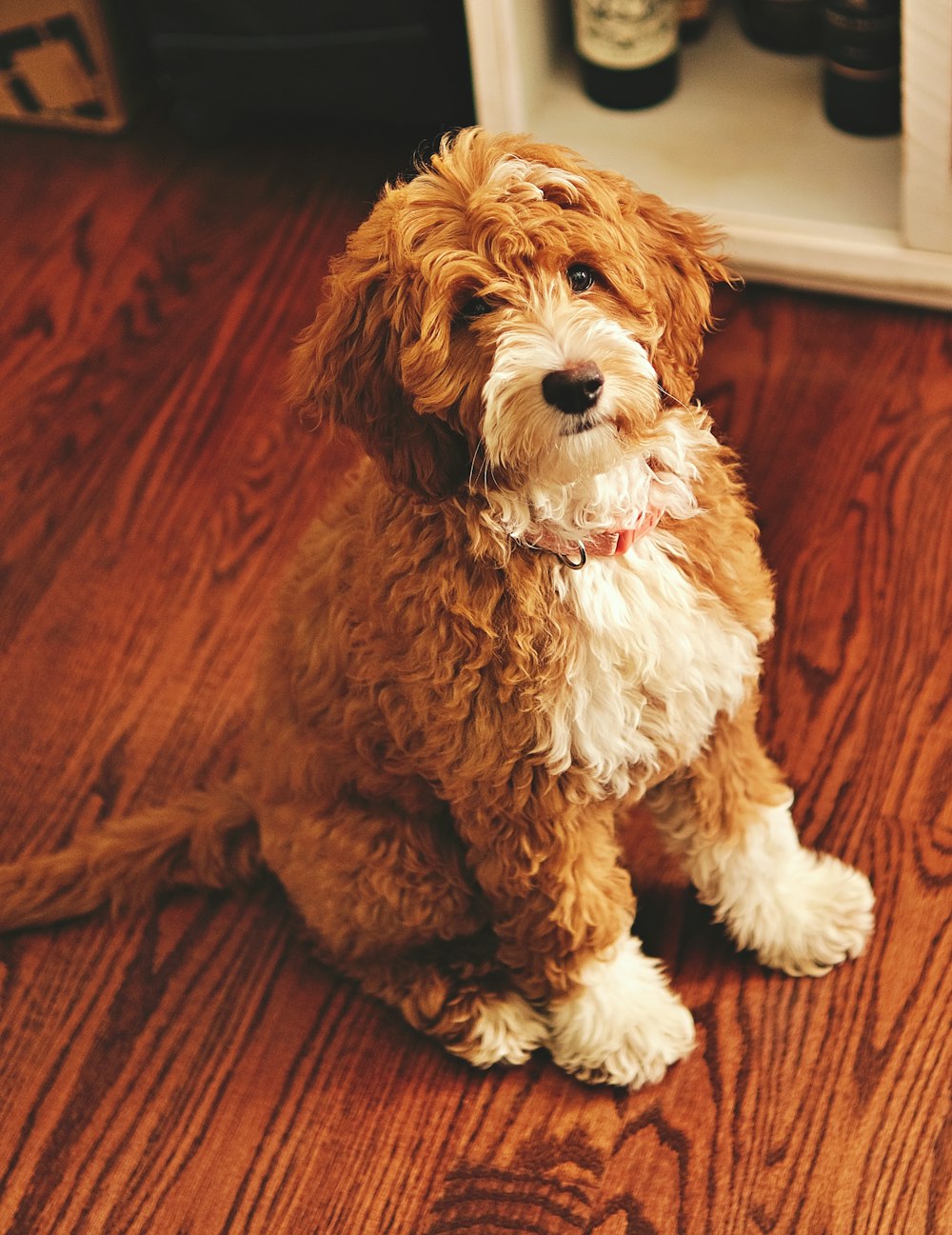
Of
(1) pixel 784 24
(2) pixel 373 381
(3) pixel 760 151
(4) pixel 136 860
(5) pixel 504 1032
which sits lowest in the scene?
(5) pixel 504 1032

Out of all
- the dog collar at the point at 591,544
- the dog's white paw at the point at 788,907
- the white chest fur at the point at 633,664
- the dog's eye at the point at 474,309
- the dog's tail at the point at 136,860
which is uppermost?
the dog's eye at the point at 474,309

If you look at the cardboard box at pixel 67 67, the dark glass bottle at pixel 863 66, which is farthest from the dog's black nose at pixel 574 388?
the cardboard box at pixel 67 67

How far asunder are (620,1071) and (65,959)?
0.63 metres

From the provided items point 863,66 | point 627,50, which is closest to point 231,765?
point 627,50

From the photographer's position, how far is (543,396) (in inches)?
36.2

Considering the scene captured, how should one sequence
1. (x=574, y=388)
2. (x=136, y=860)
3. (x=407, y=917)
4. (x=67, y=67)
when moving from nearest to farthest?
(x=574, y=388), (x=407, y=917), (x=136, y=860), (x=67, y=67)

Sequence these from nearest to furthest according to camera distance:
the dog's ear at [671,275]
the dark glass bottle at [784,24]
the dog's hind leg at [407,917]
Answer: the dog's ear at [671,275], the dog's hind leg at [407,917], the dark glass bottle at [784,24]

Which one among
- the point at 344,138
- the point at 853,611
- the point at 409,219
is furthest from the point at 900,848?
the point at 344,138

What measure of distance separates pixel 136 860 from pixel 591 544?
0.63 meters

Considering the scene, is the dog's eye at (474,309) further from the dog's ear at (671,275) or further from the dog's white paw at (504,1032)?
the dog's white paw at (504,1032)

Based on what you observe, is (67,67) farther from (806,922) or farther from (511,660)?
(806,922)

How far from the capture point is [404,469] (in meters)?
1.01

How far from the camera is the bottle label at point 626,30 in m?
1.79

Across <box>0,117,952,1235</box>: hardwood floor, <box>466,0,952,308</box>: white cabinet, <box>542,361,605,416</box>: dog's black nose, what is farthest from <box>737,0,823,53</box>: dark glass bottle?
<box>542,361,605,416</box>: dog's black nose
